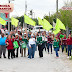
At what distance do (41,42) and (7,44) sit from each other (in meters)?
2.14

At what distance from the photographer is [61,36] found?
70.4 ft

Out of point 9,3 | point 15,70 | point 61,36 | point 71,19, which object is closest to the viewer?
point 15,70

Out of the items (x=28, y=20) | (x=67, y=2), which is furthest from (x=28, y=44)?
(x=67, y=2)

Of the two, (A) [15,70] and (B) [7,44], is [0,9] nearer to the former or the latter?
(B) [7,44]

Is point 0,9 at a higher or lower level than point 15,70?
higher

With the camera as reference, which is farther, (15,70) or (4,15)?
(4,15)

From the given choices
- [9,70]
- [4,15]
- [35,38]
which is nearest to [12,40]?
[35,38]

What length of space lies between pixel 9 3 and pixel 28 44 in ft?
69.3

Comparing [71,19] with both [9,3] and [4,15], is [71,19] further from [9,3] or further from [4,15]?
[4,15]

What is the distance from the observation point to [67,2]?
107 feet

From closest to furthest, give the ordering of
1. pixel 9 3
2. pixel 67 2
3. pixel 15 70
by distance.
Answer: pixel 15 70
pixel 67 2
pixel 9 3

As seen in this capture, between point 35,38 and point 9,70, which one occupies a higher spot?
point 35,38

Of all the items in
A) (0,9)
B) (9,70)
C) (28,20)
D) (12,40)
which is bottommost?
(9,70)

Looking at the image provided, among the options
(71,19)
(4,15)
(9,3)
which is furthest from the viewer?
(4,15)
